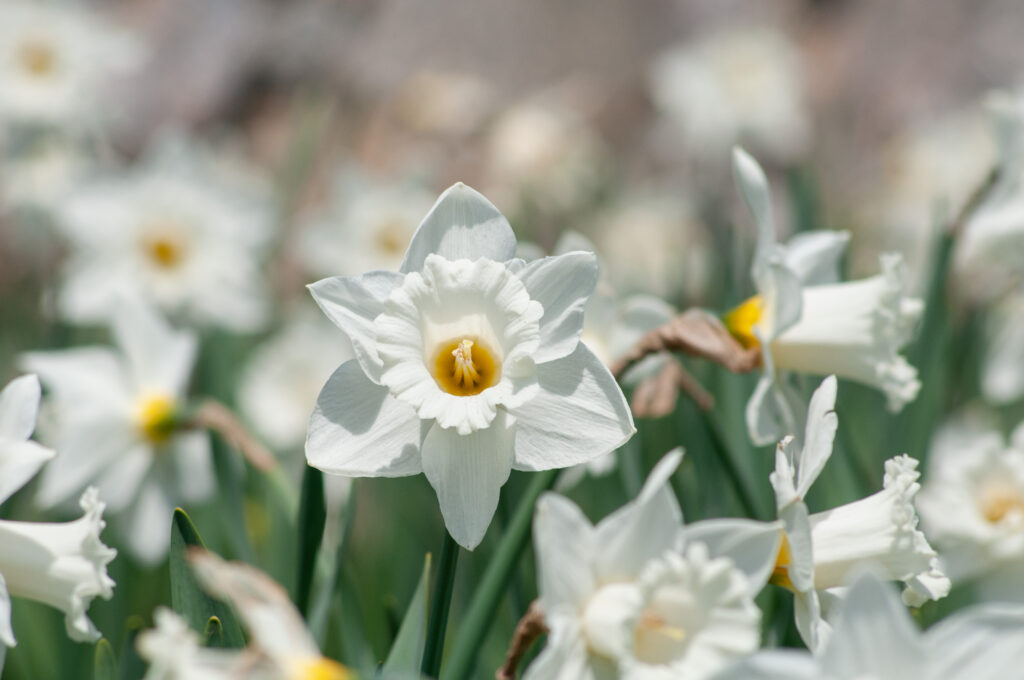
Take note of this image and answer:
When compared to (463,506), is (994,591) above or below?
below

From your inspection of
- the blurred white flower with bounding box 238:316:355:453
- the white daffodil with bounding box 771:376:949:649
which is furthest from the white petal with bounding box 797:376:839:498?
the blurred white flower with bounding box 238:316:355:453

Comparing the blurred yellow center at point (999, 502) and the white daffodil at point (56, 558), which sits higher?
the white daffodil at point (56, 558)

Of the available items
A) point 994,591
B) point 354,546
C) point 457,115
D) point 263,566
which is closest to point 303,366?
point 354,546

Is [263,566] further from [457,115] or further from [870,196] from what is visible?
[870,196]

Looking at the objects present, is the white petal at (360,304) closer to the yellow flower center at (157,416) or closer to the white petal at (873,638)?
the white petal at (873,638)

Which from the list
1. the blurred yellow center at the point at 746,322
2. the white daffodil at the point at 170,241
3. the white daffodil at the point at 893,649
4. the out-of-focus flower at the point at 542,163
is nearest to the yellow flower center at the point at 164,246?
the white daffodil at the point at 170,241

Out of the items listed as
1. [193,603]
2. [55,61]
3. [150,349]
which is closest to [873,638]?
[193,603]

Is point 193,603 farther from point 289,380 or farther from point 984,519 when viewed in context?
point 289,380
